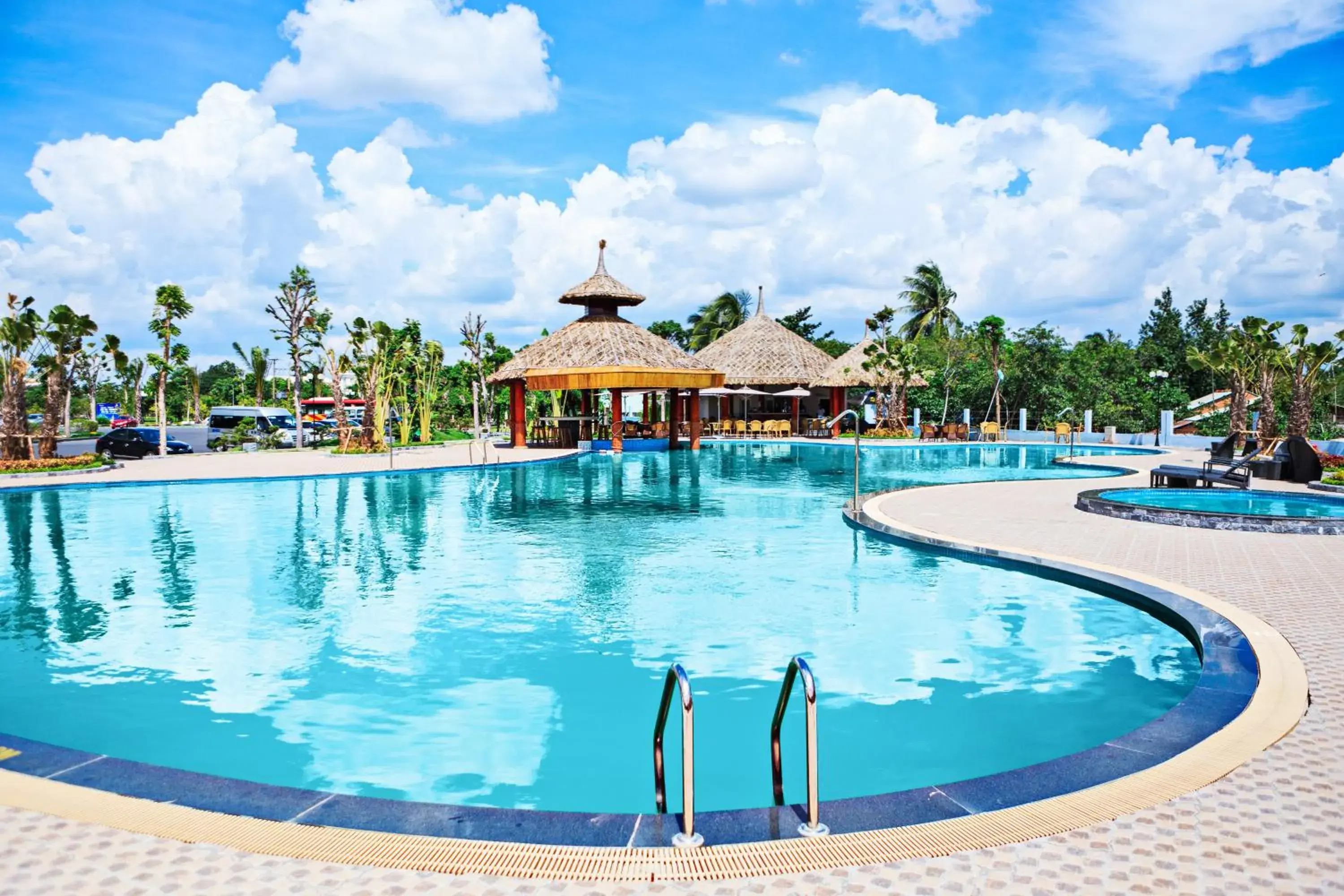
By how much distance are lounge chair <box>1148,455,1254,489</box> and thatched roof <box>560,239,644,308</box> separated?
66.9ft

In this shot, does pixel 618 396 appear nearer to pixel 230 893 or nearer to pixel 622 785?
pixel 622 785

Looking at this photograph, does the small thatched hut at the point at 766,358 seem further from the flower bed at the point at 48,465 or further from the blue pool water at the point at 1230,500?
the blue pool water at the point at 1230,500

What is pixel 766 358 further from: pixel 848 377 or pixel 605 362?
pixel 605 362

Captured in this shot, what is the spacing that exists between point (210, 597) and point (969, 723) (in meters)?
7.05

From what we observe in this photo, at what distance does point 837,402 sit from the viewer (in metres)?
41.3

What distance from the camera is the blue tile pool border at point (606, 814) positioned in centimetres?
325

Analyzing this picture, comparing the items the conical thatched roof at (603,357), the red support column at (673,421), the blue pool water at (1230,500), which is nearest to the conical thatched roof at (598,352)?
the conical thatched roof at (603,357)

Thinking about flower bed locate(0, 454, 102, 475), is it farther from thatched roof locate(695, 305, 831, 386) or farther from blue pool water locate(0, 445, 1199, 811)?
thatched roof locate(695, 305, 831, 386)

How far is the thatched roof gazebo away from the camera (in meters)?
28.5

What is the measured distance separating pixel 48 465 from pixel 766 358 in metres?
28.5

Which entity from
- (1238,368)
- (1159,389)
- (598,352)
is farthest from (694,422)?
(1159,389)

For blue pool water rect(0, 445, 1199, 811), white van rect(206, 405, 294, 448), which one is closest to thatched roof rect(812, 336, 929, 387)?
white van rect(206, 405, 294, 448)

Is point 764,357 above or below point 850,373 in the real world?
above

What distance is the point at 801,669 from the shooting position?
128 inches
